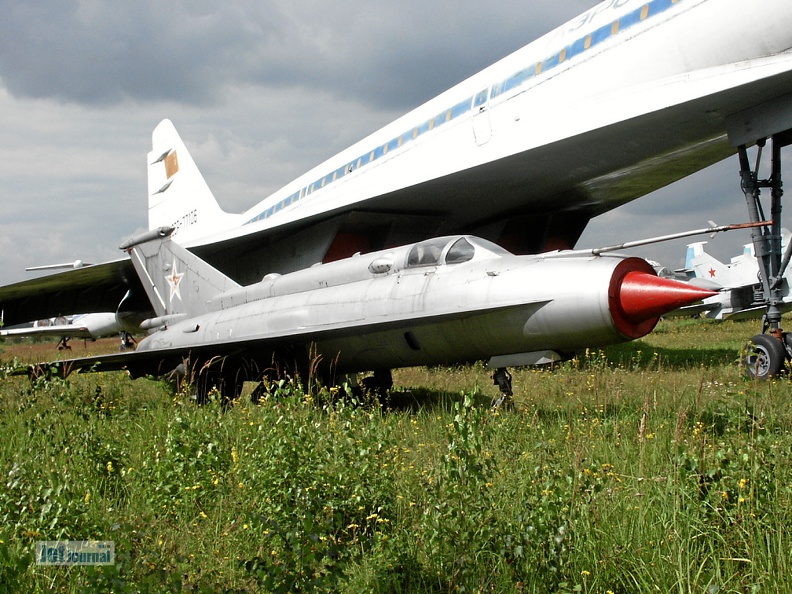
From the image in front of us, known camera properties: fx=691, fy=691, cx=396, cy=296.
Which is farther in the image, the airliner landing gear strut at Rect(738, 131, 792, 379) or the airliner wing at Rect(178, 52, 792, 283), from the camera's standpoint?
the airliner wing at Rect(178, 52, 792, 283)

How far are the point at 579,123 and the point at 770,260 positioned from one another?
8.95 feet

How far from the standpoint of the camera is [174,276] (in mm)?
10414

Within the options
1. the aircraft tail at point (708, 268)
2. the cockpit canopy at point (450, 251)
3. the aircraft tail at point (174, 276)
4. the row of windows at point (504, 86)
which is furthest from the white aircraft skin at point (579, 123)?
the aircraft tail at point (708, 268)

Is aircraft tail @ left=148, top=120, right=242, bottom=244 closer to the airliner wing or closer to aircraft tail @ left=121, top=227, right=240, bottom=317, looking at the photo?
the airliner wing

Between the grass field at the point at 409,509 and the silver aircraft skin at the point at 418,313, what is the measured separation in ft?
3.05

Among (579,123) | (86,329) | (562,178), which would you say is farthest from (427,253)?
(86,329)

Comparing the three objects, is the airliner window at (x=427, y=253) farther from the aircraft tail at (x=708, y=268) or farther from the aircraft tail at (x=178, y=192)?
the aircraft tail at (x=708, y=268)

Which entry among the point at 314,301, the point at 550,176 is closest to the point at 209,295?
the point at 314,301

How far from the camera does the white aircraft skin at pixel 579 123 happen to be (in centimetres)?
727

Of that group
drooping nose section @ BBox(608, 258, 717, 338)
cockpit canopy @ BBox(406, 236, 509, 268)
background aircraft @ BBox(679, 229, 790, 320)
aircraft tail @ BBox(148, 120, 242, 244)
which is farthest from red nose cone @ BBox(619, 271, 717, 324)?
aircraft tail @ BBox(148, 120, 242, 244)

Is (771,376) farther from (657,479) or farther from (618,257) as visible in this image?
(657,479)

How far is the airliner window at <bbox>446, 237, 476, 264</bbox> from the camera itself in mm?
6660

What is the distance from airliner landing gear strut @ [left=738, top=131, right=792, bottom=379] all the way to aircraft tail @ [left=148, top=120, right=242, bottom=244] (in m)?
13.7

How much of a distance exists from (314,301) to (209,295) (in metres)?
2.97
